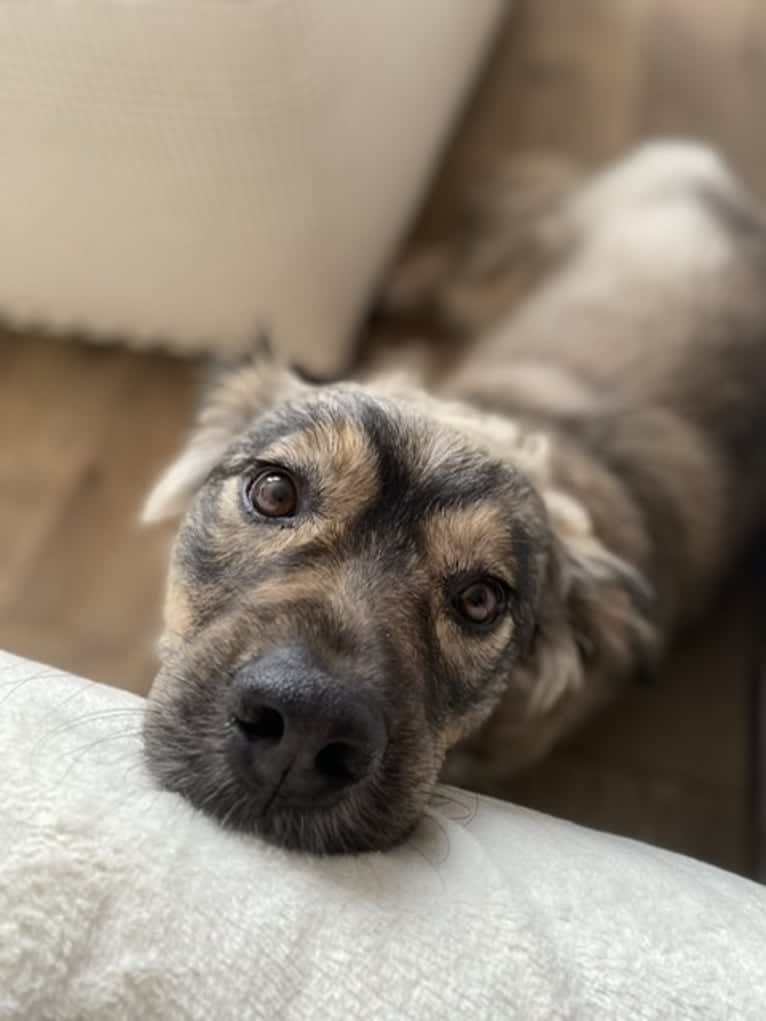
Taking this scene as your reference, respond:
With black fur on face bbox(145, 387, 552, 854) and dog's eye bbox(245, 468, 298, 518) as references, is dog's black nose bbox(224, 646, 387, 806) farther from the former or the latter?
dog's eye bbox(245, 468, 298, 518)

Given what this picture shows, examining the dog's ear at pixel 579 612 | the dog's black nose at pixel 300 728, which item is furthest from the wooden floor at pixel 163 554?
the dog's black nose at pixel 300 728

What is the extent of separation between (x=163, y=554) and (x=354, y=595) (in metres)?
1.46

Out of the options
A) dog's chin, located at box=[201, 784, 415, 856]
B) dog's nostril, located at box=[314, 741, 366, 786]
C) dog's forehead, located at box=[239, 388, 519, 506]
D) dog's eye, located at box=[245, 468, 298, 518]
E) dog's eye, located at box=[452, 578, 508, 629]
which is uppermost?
dog's forehead, located at box=[239, 388, 519, 506]

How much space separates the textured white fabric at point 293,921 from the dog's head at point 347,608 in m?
0.09

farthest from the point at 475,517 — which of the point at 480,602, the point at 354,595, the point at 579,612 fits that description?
the point at 579,612

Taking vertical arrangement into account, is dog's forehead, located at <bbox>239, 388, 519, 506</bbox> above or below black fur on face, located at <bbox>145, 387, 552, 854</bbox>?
above

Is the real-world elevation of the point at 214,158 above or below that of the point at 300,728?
above

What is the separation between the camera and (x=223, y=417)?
84.9 inches

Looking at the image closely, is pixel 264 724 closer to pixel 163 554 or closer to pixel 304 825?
pixel 304 825

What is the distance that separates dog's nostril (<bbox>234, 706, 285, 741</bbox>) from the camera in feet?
4.24

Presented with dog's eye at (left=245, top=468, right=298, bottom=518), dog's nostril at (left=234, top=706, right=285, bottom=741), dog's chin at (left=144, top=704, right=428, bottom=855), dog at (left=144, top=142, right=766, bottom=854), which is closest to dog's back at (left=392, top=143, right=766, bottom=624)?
dog at (left=144, top=142, right=766, bottom=854)

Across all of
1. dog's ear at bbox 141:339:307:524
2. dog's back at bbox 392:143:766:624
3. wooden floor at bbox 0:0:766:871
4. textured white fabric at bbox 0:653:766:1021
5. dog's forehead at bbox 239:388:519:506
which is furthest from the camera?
wooden floor at bbox 0:0:766:871

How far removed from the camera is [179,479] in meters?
2.10

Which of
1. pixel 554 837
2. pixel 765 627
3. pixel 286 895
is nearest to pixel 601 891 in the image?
pixel 554 837
